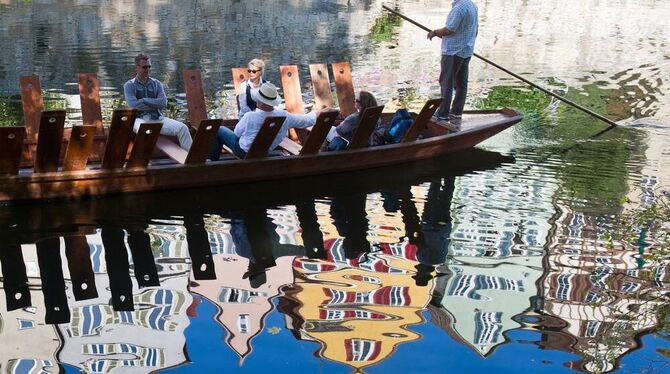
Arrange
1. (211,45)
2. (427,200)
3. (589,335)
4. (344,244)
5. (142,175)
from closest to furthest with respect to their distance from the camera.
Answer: (589,335), (344,244), (142,175), (427,200), (211,45)

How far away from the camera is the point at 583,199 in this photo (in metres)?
9.23

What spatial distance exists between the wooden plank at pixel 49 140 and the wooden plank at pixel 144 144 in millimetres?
666

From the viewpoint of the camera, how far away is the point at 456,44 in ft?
36.2

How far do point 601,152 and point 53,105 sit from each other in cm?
735

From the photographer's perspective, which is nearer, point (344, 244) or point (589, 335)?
point (589, 335)

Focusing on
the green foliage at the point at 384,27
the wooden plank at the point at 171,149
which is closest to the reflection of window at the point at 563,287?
the wooden plank at the point at 171,149

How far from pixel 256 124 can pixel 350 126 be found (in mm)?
1078

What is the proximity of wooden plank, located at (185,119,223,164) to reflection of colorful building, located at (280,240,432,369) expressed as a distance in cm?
166

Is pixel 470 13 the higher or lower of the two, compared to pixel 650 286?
higher

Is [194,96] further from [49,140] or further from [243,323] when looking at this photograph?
[243,323]

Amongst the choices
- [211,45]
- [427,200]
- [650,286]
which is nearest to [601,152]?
[427,200]

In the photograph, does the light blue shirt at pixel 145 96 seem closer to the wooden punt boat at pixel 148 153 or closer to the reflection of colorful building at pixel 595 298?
the wooden punt boat at pixel 148 153

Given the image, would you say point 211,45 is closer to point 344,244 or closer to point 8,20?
point 8,20

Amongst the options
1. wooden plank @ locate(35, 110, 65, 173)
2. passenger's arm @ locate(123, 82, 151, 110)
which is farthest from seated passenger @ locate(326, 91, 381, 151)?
wooden plank @ locate(35, 110, 65, 173)
